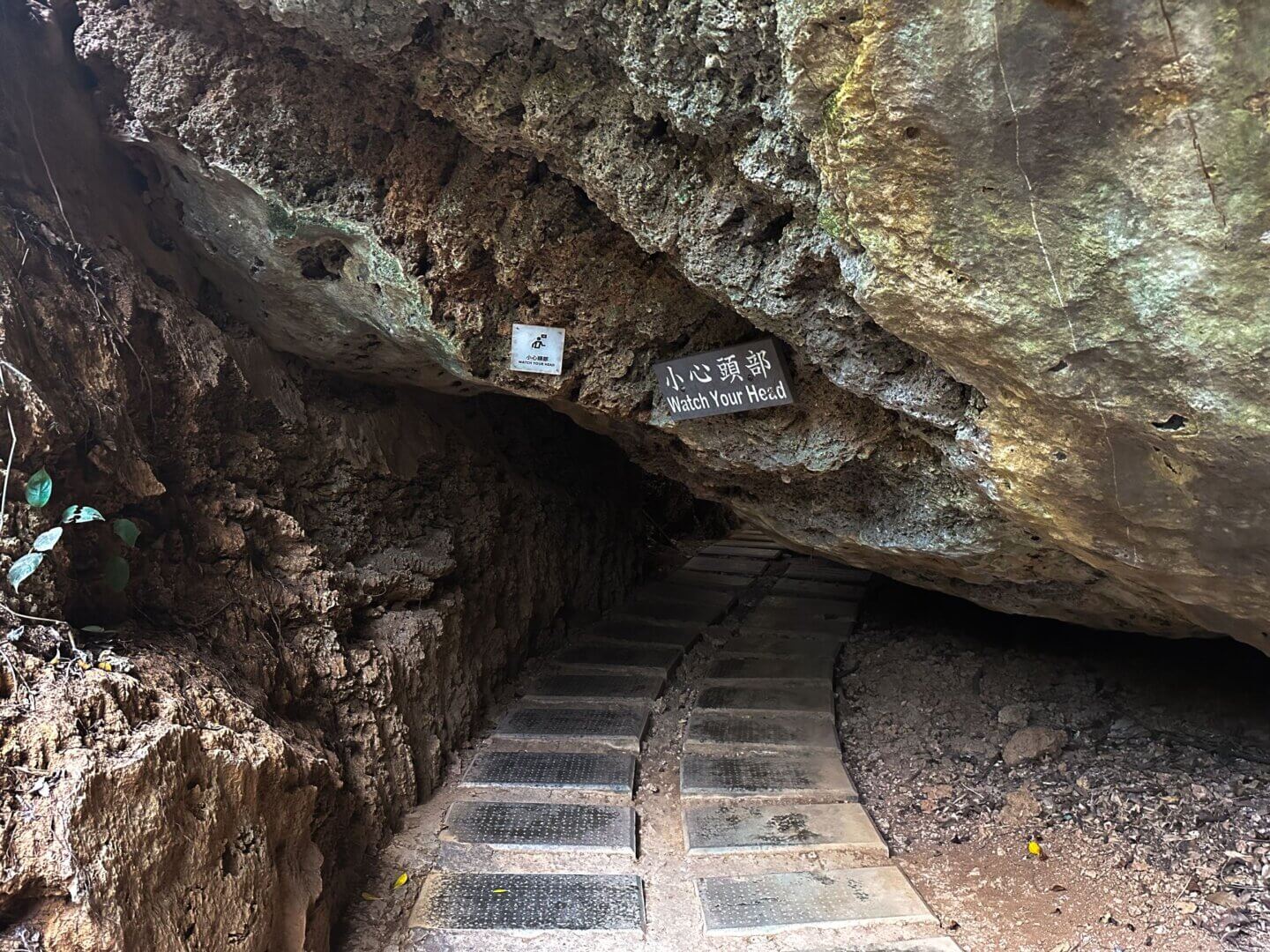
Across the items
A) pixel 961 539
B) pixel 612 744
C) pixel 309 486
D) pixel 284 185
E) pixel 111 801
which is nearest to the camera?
pixel 111 801

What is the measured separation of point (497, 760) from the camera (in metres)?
3.69

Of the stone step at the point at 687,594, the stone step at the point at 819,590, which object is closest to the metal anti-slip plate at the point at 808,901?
the stone step at the point at 687,594

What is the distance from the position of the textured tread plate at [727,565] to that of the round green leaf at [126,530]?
4.73 meters

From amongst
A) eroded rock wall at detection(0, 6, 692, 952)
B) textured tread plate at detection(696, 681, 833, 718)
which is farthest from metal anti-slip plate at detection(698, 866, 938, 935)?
eroded rock wall at detection(0, 6, 692, 952)

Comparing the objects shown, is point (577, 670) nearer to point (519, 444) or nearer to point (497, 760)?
point (497, 760)

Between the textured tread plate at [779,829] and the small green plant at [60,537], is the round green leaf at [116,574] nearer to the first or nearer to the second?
the small green plant at [60,537]

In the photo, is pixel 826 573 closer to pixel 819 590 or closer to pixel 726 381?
pixel 819 590

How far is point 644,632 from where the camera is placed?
5258 mm

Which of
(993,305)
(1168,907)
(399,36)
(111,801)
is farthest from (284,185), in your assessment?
(1168,907)

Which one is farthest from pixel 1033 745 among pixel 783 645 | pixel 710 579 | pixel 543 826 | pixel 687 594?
pixel 710 579

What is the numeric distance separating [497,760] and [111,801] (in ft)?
6.48

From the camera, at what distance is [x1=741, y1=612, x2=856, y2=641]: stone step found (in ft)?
17.3

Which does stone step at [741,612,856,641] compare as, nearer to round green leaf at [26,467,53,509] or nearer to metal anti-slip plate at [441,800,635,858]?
metal anti-slip plate at [441,800,635,858]

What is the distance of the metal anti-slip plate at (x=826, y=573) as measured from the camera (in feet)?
20.6
